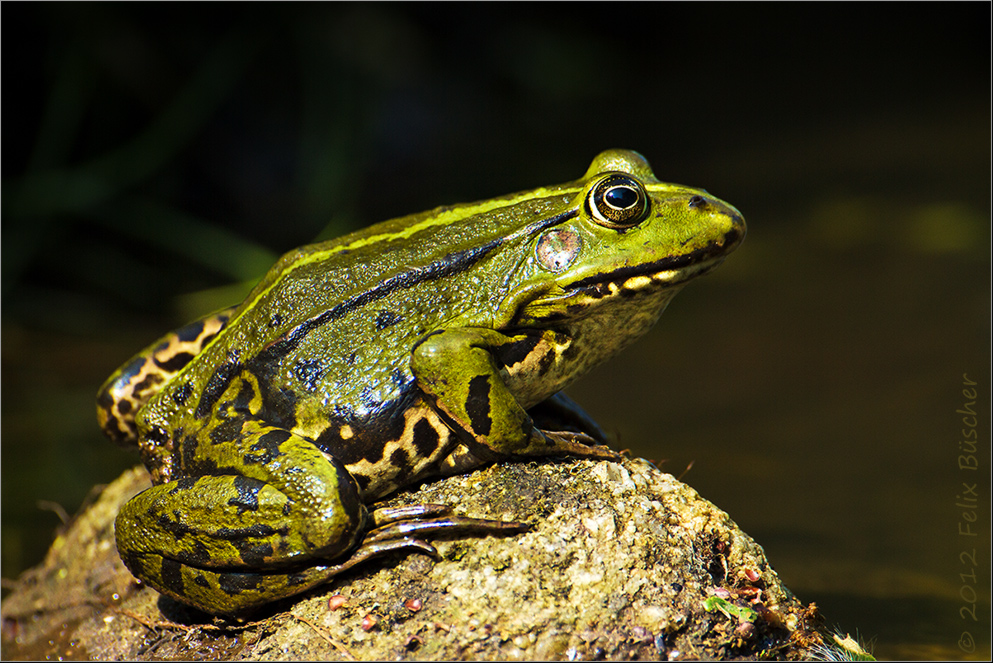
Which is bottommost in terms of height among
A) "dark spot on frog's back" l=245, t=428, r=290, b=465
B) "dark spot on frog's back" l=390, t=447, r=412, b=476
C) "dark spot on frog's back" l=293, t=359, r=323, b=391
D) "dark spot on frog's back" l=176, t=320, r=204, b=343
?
"dark spot on frog's back" l=245, t=428, r=290, b=465

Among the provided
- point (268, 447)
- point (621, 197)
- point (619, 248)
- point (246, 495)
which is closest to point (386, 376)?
point (268, 447)

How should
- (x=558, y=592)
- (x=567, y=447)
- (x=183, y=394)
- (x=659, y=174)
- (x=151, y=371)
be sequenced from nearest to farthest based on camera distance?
(x=558, y=592)
(x=567, y=447)
(x=183, y=394)
(x=151, y=371)
(x=659, y=174)

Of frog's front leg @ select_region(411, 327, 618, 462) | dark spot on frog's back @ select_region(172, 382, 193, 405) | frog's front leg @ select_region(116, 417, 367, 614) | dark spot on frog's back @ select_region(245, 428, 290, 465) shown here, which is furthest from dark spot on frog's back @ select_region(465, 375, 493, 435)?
dark spot on frog's back @ select_region(172, 382, 193, 405)

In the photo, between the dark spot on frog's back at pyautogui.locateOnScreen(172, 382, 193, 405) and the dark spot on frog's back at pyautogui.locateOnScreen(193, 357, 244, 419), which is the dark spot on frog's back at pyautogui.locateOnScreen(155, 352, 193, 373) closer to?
the dark spot on frog's back at pyautogui.locateOnScreen(172, 382, 193, 405)

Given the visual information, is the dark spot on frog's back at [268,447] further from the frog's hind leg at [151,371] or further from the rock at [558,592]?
the frog's hind leg at [151,371]

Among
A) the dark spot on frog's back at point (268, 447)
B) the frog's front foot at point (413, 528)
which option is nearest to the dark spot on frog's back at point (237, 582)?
the frog's front foot at point (413, 528)

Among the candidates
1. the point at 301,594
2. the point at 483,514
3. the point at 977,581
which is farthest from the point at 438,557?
the point at 977,581

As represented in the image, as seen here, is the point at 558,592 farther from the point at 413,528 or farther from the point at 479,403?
the point at 479,403
